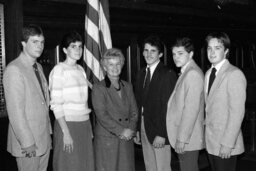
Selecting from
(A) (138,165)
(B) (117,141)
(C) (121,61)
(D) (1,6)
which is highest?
(D) (1,6)

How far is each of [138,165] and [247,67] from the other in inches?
153

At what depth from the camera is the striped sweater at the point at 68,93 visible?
2598 millimetres

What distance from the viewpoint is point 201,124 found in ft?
8.81

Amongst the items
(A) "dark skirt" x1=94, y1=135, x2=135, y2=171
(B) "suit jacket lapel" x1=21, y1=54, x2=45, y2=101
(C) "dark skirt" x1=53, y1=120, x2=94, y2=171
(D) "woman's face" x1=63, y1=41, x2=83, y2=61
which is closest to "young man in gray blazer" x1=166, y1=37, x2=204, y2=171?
(A) "dark skirt" x1=94, y1=135, x2=135, y2=171

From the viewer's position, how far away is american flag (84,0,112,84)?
341 cm

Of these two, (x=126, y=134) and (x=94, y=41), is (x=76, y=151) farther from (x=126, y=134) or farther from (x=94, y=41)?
(x=94, y=41)

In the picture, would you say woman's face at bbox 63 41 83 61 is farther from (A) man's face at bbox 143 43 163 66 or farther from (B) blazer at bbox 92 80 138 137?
(A) man's face at bbox 143 43 163 66

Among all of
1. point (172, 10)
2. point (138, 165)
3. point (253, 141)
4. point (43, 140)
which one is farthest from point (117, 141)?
point (253, 141)

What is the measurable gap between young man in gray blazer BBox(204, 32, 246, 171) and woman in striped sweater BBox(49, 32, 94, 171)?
1.08 meters

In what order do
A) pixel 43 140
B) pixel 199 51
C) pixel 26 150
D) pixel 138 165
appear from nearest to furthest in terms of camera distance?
1. pixel 26 150
2. pixel 43 140
3. pixel 138 165
4. pixel 199 51

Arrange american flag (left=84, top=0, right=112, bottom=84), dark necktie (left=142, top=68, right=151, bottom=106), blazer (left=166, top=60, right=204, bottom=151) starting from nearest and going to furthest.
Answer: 1. blazer (left=166, top=60, right=204, bottom=151)
2. dark necktie (left=142, top=68, right=151, bottom=106)
3. american flag (left=84, top=0, right=112, bottom=84)

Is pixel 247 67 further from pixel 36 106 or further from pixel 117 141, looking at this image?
pixel 36 106

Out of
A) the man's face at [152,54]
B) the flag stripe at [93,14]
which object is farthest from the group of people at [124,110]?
the flag stripe at [93,14]

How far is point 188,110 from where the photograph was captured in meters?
2.58
